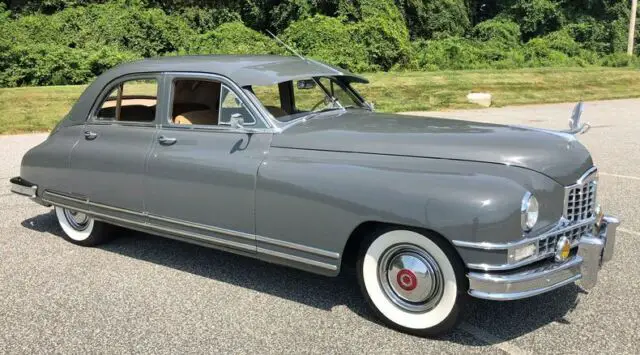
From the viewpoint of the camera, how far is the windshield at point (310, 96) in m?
4.72

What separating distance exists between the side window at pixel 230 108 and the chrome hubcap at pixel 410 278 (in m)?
1.39

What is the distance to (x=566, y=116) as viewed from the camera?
1580 centimetres

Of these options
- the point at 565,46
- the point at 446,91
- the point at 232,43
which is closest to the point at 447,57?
the point at 446,91

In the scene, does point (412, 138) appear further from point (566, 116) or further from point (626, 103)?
→ point (626, 103)

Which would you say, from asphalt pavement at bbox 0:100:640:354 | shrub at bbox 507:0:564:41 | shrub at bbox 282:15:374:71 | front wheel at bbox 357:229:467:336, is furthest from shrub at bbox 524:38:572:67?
front wheel at bbox 357:229:467:336

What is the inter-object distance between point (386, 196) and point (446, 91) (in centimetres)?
1607

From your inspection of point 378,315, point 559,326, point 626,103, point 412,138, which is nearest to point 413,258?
point 378,315

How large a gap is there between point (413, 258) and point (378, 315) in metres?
0.46

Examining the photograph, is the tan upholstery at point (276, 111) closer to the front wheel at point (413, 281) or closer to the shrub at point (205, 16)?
the front wheel at point (413, 281)

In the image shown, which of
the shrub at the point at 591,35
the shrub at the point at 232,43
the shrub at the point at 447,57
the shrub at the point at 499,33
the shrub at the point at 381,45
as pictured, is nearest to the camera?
the shrub at the point at 232,43

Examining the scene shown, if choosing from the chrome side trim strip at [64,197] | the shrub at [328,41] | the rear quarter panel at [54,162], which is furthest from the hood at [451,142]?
the shrub at [328,41]

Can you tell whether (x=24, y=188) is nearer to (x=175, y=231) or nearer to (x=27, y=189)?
(x=27, y=189)

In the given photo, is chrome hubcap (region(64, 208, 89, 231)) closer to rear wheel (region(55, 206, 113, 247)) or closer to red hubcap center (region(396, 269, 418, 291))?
rear wheel (region(55, 206, 113, 247))

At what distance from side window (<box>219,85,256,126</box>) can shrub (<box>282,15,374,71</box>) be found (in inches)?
751
